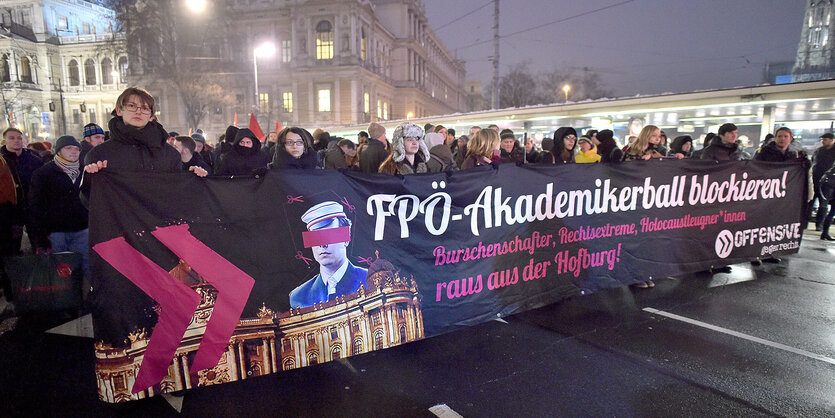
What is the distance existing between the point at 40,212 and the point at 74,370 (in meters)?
1.70

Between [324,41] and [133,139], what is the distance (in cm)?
5010

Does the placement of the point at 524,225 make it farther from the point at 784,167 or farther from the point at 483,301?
the point at 784,167

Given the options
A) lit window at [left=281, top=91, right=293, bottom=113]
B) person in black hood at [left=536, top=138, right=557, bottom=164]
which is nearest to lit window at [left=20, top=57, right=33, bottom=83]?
lit window at [left=281, top=91, right=293, bottom=113]

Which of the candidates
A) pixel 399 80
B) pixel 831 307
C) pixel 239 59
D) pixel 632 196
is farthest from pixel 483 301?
pixel 399 80

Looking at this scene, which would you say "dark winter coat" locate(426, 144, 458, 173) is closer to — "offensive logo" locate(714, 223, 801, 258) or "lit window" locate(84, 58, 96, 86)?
"offensive logo" locate(714, 223, 801, 258)

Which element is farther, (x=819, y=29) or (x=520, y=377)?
(x=819, y=29)

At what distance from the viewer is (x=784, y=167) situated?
624 cm

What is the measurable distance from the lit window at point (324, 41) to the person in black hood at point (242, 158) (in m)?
46.8

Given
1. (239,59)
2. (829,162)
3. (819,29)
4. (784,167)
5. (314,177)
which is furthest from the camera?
(819,29)

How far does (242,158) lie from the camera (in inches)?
208

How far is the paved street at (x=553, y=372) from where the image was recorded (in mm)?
2953

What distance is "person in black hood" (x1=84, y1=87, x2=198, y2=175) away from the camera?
3.05m

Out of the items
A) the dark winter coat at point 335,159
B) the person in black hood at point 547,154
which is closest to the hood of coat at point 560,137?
the person in black hood at point 547,154

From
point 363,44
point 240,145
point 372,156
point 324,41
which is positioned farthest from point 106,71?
point 372,156
